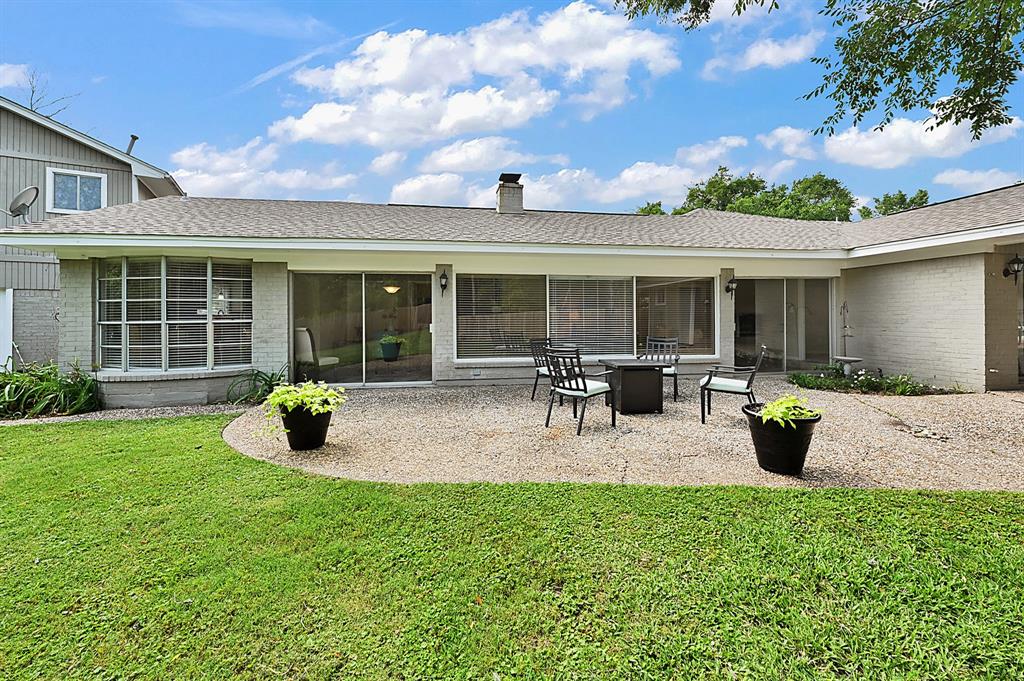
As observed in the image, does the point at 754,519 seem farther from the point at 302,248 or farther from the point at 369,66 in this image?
the point at 369,66

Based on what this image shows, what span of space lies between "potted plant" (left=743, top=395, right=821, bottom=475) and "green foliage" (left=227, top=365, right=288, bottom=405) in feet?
24.0

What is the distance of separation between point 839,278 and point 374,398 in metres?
10.3

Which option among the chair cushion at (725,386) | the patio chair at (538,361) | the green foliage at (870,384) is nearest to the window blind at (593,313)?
the patio chair at (538,361)

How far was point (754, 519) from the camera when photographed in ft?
10.9

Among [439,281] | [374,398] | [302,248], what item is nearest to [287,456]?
[374,398]

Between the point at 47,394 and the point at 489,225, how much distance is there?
26.1 ft

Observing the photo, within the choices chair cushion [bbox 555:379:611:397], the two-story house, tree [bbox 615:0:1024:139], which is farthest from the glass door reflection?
the two-story house

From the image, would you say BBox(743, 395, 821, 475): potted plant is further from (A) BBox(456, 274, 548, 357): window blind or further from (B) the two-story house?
(B) the two-story house

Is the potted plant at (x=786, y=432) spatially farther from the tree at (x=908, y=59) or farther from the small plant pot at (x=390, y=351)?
the small plant pot at (x=390, y=351)

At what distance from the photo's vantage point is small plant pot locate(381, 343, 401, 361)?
9406 mm

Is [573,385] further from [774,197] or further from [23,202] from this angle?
[774,197]

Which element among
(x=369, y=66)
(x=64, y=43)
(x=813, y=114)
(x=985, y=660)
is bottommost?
(x=985, y=660)

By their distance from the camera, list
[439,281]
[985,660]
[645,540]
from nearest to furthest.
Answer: [985,660], [645,540], [439,281]

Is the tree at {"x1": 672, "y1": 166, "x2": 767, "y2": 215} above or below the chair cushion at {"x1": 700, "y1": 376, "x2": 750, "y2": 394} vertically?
above
